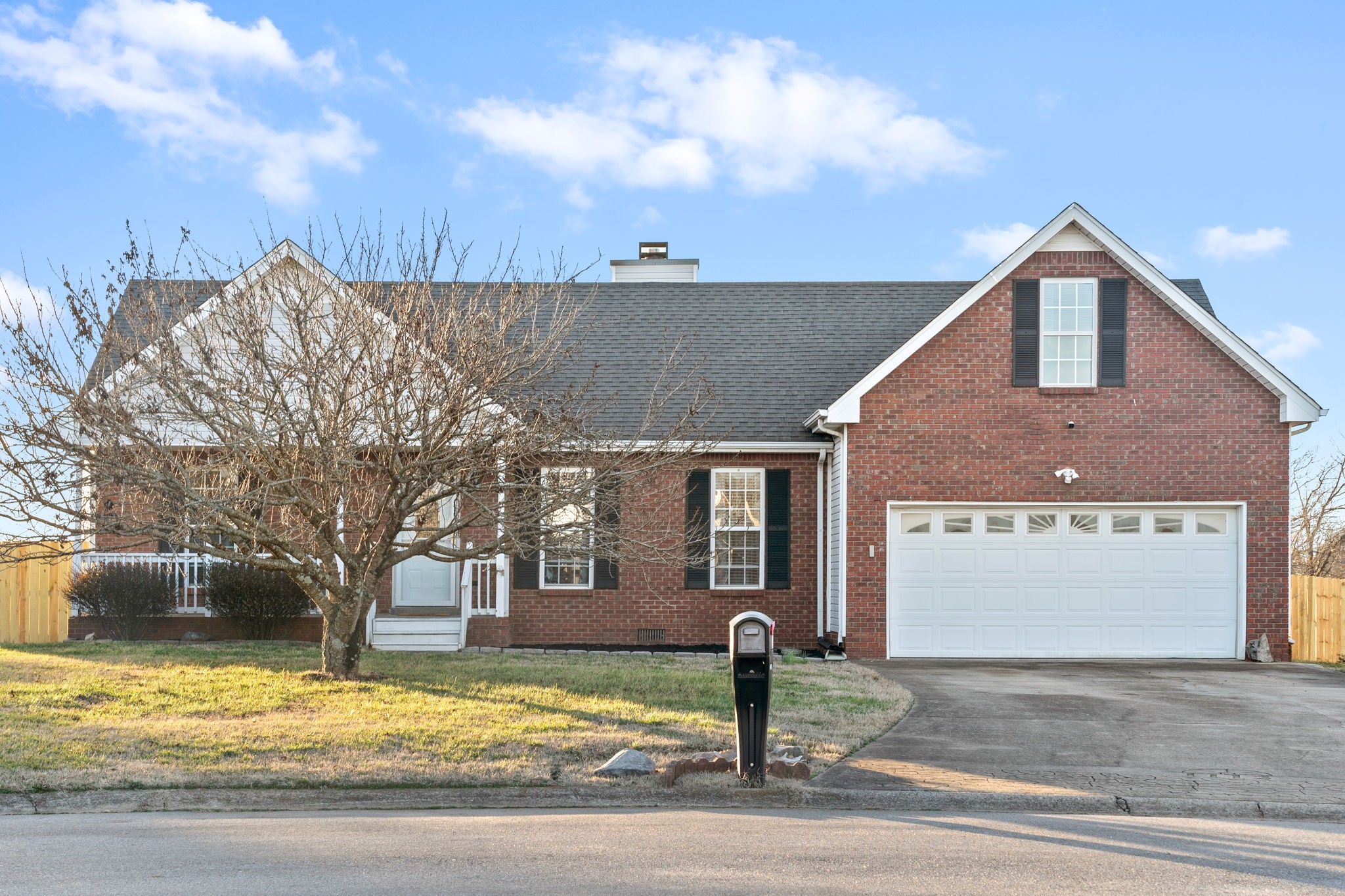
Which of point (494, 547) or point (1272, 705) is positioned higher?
point (494, 547)

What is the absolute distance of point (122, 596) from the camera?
16688 millimetres

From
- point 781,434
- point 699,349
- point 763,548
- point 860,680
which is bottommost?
point 860,680

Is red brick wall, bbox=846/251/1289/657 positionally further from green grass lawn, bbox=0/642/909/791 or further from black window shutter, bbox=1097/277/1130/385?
green grass lawn, bbox=0/642/909/791

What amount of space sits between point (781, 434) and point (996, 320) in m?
3.63

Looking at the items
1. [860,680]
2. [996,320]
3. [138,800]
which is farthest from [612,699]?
[996,320]

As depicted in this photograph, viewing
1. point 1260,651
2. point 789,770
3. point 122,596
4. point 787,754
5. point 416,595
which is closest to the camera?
point 789,770

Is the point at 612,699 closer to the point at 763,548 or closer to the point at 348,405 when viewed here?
the point at 348,405

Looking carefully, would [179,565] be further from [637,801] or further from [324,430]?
[637,801]

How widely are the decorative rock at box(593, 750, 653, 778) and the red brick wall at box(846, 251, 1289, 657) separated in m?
8.68

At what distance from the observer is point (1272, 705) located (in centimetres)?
1229

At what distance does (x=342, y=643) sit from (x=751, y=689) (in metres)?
6.30

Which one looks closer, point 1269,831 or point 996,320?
point 1269,831

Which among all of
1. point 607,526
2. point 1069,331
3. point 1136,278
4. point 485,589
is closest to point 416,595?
point 485,589

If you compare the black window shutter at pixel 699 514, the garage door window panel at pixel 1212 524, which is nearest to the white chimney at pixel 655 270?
the black window shutter at pixel 699 514
